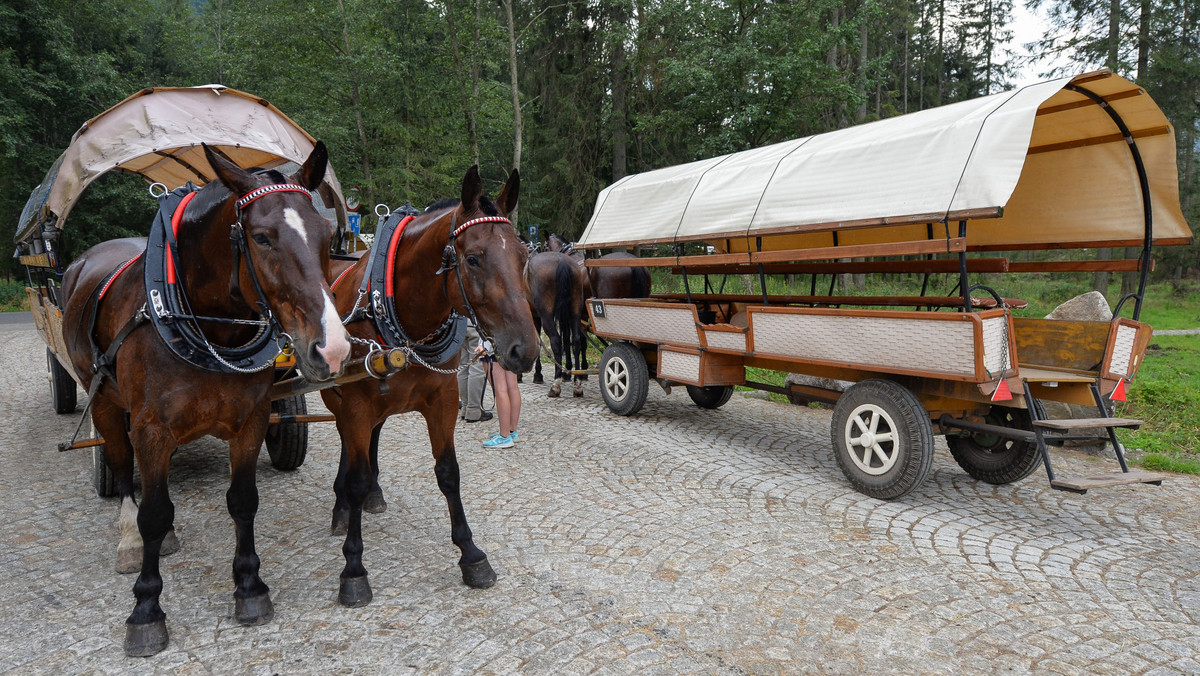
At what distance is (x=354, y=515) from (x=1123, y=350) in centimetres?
518

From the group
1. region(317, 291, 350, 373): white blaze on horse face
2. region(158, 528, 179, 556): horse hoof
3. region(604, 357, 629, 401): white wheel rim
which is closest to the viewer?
region(317, 291, 350, 373): white blaze on horse face

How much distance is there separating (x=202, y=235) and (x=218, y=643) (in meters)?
1.75

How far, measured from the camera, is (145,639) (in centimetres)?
262

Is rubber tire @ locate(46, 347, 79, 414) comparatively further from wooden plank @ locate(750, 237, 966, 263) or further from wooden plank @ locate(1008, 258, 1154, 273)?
wooden plank @ locate(1008, 258, 1154, 273)

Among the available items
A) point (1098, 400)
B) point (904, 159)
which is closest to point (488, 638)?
point (904, 159)

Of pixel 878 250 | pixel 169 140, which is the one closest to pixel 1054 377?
pixel 878 250

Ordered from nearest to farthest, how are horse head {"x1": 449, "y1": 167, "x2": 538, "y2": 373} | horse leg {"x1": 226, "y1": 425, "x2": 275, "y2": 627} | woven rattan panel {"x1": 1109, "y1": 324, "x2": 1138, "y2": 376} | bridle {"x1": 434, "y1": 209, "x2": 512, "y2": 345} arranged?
horse head {"x1": 449, "y1": 167, "x2": 538, "y2": 373} < bridle {"x1": 434, "y1": 209, "x2": 512, "y2": 345} < horse leg {"x1": 226, "y1": 425, "x2": 275, "y2": 627} < woven rattan panel {"x1": 1109, "y1": 324, "x2": 1138, "y2": 376}

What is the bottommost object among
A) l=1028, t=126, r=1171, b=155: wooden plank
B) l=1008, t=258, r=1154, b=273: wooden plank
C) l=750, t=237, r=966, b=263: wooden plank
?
l=1008, t=258, r=1154, b=273: wooden plank

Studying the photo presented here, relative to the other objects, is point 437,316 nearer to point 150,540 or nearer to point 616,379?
point 150,540

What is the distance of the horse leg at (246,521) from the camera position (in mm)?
2818

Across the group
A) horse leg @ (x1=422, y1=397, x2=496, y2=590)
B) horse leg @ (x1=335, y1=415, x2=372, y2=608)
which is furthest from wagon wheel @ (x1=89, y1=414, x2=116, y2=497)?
horse leg @ (x1=422, y1=397, x2=496, y2=590)

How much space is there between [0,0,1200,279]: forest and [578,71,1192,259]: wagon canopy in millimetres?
9305

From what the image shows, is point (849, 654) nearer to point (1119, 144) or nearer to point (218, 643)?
point (218, 643)

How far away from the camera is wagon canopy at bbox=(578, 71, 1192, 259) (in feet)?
12.5
